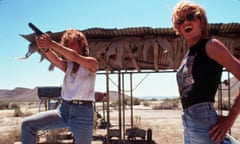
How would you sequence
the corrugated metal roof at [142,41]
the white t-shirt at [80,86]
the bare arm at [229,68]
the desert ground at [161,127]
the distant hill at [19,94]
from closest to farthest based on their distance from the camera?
the bare arm at [229,68]
the white t-shirt at [80,86]
the corrugated metal roof at [142,41]
the desert ground at [161,127]
the distant hill at [19,94]

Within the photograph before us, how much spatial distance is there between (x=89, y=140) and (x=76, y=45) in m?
0.80

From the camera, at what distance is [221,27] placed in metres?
6.31

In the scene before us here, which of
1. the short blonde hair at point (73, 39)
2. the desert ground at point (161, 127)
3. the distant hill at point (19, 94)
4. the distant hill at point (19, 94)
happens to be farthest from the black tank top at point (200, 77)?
the distant hill at point (19, 94)

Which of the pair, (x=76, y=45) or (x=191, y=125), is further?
(x=76, y=45)

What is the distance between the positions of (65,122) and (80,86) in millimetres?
319

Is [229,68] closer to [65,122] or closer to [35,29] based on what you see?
[65,122]

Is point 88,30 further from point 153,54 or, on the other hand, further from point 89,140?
point 89,140

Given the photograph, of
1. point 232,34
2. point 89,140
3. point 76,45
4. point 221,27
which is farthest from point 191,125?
point 232,34

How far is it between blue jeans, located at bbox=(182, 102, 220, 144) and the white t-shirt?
39.3 inches

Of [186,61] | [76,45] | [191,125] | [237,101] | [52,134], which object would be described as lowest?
[52,134]

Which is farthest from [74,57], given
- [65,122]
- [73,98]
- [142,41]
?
[142,41]

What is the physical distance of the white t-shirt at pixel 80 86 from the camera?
272 cm

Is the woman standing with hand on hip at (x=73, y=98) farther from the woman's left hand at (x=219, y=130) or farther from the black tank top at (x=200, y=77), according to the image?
the woman's left hand at (x=219, y=130)

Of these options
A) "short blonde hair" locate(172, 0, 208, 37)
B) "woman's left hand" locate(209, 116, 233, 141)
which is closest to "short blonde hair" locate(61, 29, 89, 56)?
"short blonde hair" locate(172, 0, 208, 37)
